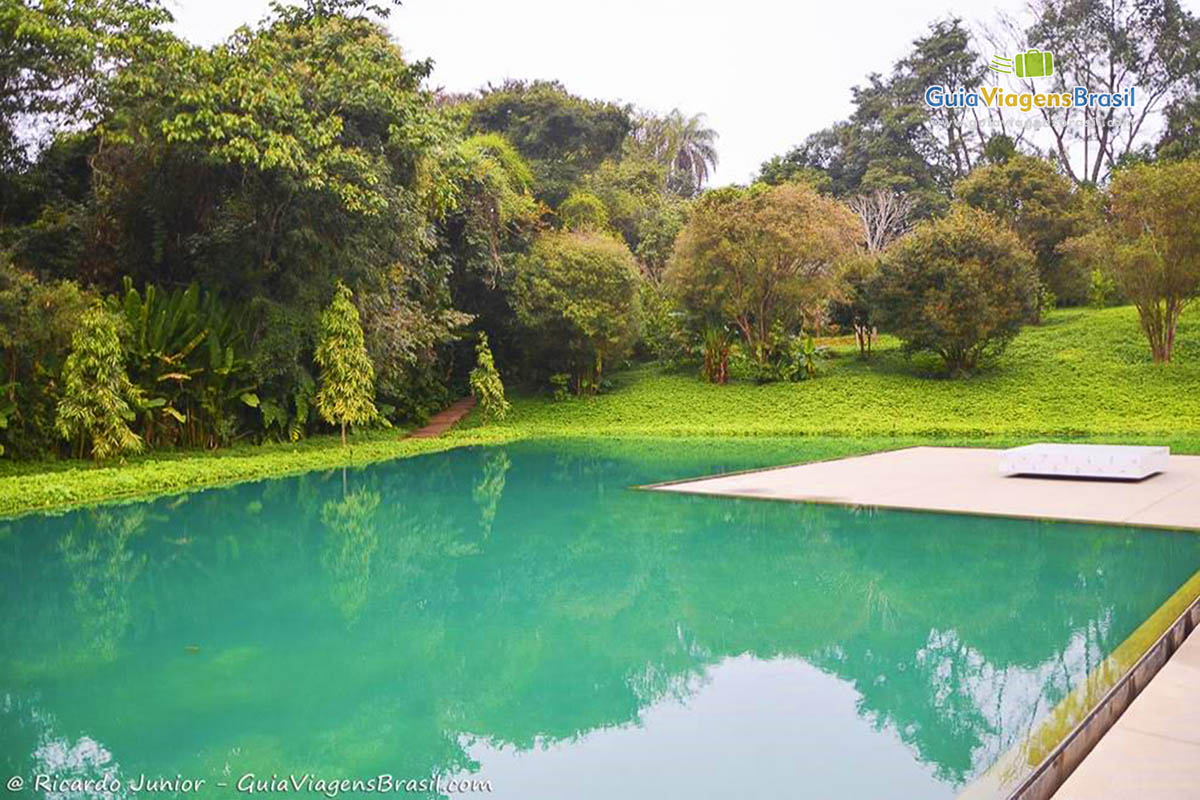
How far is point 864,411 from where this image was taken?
1872cm

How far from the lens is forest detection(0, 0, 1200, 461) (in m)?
12.5

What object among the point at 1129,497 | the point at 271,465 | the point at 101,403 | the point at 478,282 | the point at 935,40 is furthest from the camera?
the point at 935,40

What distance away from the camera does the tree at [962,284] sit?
61.6ft

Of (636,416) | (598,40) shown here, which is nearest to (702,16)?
(598,40)

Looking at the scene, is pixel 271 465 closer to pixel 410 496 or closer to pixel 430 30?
pixel 410 496

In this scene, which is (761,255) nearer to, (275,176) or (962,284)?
(962,284)

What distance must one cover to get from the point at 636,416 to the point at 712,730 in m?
16.8

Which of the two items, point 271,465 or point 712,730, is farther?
point 271,465

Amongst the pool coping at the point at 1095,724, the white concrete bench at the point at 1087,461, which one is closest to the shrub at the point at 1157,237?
the white concrete bench at the point at 1087,461

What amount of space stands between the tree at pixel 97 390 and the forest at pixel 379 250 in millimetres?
38

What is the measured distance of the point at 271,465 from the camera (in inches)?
506

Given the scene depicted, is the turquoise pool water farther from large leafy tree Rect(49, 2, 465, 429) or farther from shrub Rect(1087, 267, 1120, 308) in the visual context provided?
shrub Rect(1087, 267, 1120, 308)

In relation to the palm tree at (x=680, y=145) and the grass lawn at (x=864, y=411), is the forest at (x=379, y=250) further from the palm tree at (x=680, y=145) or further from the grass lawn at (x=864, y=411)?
the palm tree at (x=680, y=145)

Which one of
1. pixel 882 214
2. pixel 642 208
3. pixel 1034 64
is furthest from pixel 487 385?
pixel 1034 64
